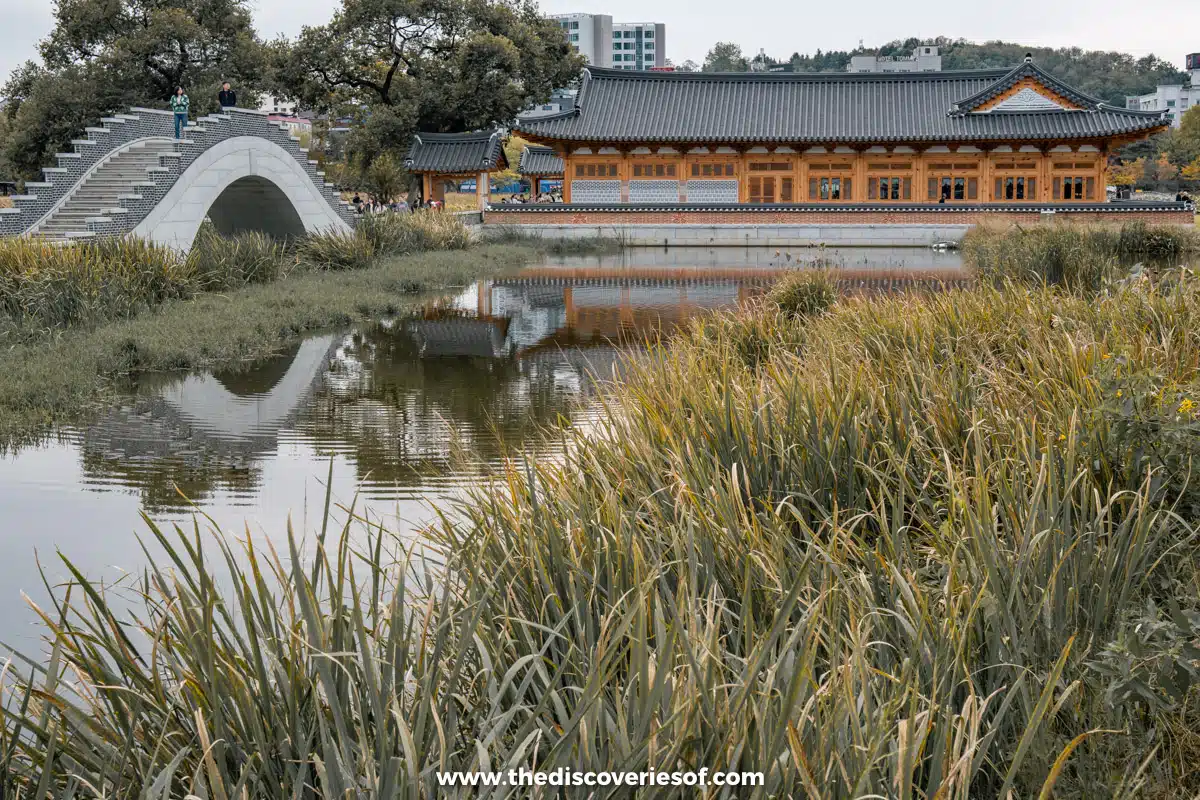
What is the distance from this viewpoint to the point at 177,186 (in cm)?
1872

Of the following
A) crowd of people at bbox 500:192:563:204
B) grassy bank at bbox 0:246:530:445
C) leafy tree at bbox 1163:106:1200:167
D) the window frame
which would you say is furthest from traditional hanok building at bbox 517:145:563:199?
grassy bank at bbox 0:246:530:445

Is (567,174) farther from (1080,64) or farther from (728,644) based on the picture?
(1080,64)

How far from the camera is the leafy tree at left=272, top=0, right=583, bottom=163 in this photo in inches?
1586

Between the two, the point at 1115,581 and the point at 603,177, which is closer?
the point at 1115,581

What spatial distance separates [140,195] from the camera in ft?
58.8

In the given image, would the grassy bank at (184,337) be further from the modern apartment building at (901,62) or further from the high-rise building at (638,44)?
the high-rise building at (638,44)

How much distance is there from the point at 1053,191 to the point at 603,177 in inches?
551

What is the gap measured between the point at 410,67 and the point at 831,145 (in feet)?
49.1

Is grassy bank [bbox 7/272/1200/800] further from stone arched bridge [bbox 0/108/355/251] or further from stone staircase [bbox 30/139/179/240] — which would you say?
Result: stone staircase [bbox 30/139/179/240]

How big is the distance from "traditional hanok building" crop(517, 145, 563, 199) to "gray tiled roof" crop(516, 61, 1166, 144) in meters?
11.7

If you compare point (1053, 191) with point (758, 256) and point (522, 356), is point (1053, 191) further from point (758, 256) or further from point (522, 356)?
point (522, 356)

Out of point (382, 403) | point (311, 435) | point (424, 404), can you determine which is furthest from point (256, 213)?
point (311, 435)

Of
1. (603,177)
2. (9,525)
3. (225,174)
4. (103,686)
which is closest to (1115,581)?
(103,686)

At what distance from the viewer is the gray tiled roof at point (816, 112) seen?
36.2m
